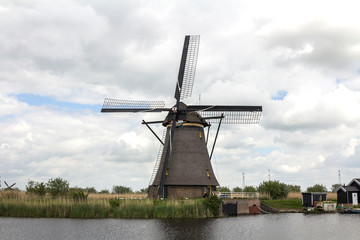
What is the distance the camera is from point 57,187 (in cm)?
3575

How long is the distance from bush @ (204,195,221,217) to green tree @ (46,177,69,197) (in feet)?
45.0

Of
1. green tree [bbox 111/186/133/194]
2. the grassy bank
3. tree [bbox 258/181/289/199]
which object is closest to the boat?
tree [bbox 258/181/289/199]

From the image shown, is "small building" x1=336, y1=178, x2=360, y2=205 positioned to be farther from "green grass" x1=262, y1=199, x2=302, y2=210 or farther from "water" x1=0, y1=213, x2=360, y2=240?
"water" x1=0, y1=213, x2=360, y2=240

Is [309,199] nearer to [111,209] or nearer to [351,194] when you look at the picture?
A: [351,194]

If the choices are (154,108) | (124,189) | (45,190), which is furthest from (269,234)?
(124,189)

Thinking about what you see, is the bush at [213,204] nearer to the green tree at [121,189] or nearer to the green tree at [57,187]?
the green tree at [57,187]

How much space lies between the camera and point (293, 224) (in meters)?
26.7

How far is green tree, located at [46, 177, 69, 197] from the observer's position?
35.5m

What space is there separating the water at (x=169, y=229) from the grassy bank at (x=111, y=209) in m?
1.25

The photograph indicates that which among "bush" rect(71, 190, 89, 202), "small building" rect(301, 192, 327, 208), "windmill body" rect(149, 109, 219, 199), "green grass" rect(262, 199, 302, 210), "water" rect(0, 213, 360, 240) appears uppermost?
"windmill body" rect(149, 109, 219, 199)

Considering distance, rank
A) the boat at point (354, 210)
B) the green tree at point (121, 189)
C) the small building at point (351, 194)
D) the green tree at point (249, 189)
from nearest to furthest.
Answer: the boat at point (354, 210), the small building at point (351, 194), the green tree at point (249, 189), the green tree at point (121, 189)

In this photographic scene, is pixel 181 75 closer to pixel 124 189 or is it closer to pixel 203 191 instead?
pixel 203 191

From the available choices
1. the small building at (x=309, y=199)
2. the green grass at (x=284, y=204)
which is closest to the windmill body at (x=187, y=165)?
the green grass at (x=284, y=204)

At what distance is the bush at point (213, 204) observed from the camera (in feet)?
97.3
